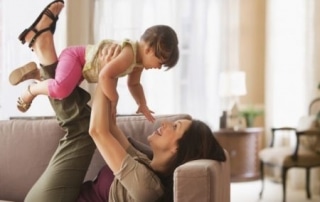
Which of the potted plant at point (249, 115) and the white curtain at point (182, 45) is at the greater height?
the white curtain at point (182, 45)

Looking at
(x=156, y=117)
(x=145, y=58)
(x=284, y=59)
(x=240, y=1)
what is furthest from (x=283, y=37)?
(x=145, y=58)

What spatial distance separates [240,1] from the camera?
557cm

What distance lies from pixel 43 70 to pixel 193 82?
10.8ft

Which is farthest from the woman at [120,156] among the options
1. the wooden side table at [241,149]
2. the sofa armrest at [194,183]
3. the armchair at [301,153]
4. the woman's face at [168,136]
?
the wooden side table at [241,149]

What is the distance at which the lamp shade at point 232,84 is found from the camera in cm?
511

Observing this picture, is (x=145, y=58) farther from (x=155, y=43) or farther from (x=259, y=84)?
(x=259, y=84)

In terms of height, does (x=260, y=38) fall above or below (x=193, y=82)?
above

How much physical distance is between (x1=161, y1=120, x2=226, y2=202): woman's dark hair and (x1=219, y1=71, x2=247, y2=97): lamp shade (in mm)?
3276

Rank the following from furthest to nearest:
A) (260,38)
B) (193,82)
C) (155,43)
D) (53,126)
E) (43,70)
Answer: (260,38)
(193,82)
(53,126)
(43,70)
(155,43)

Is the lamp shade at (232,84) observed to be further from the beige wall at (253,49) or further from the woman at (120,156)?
the woman at (120,156)

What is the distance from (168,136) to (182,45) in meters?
3.43

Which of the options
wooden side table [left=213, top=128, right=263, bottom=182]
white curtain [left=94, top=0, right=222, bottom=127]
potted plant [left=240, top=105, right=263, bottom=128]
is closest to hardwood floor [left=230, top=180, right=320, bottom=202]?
wooden side table [left=213, top=128, right=263, bottom=182]

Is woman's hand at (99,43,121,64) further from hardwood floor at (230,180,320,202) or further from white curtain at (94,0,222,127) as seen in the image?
hardwood floor at (230,180,320,202)

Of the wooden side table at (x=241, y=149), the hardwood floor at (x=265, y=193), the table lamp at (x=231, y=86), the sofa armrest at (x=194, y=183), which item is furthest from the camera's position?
the table lamp at (x=231, y=86)
